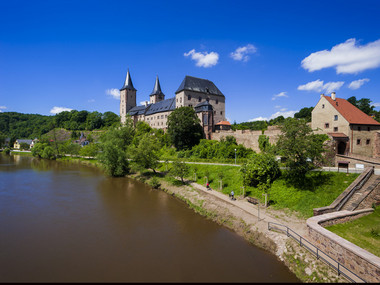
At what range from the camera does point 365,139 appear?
24047mm

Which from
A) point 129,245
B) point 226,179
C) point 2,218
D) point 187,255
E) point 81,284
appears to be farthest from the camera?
point 226,179

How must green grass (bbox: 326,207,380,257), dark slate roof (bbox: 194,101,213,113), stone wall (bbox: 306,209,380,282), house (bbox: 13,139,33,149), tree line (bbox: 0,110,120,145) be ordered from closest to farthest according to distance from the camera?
1. stone wall (bbox: 306,209,380,282)
2. green grass (bbox: 326,207,380,257)
3. dark slate roof (bbox: 194,101,213,113)
4. house (bbox: 13,139,33,149)
5. tree line (bbox: 0,110,120,145)

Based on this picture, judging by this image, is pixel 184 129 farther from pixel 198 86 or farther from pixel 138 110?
pixel 138 110

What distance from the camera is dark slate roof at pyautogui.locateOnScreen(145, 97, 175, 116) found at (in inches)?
2097

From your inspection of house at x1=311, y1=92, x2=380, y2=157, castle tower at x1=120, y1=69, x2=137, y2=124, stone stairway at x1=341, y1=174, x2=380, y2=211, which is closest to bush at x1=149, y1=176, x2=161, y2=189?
stone stairway at x1=341, y1=174, x2=380, y2=211

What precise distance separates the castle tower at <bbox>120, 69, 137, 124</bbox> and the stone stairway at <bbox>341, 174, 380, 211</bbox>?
68.5 meters

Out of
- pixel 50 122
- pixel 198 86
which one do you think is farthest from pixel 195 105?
pixel 50 122

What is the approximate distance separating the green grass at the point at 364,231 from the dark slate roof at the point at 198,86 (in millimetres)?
41951

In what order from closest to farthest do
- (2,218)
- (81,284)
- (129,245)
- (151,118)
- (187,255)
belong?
(81,284) → (187,255) → (129,245) → (2,218) → (151,118)

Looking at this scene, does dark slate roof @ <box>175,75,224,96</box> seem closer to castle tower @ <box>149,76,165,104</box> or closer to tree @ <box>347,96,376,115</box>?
castle tower @ <box>149,76,165,104</box>

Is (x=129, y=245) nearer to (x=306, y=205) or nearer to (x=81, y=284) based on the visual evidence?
(x=81, y=284)

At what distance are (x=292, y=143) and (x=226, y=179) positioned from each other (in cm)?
868

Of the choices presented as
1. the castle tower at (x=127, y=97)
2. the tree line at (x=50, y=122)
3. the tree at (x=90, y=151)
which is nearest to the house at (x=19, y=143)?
the tree line at (x=50, y=122)

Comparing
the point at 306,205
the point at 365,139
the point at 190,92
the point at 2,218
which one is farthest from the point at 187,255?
the point at 190,92
